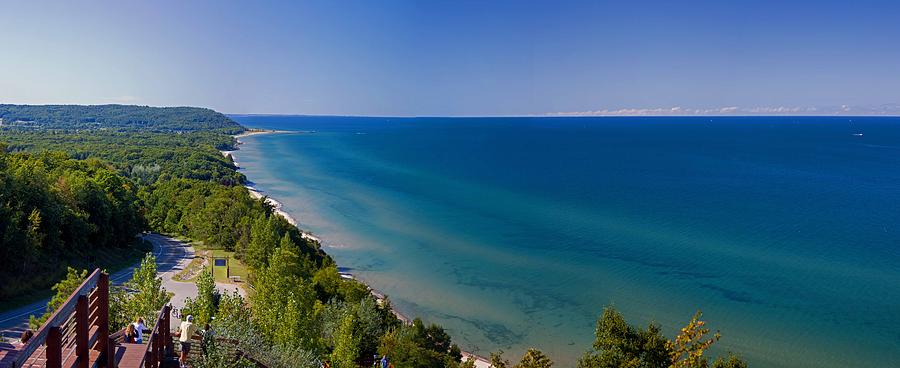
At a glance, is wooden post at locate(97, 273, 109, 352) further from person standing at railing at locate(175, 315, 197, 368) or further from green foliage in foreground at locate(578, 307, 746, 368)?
green foliage in foreground at locate(578, 307, 746, 368)

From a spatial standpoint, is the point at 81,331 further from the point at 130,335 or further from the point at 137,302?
the point at 137,302

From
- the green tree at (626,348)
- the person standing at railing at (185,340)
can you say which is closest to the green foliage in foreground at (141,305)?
the person standing at railing at (185,340)

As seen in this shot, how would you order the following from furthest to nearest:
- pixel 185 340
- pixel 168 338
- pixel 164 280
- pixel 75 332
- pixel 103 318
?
pixel 164 280 < pixel 185 340 < pixel 168 338 < pixel 103 318 < pixel 75 332

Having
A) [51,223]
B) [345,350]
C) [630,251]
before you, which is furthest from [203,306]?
[630,251]

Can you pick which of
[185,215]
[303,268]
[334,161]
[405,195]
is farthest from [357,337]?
[334,161]

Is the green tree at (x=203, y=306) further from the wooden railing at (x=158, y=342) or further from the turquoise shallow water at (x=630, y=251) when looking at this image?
the turquoise shallow water at (x=630, y=251)

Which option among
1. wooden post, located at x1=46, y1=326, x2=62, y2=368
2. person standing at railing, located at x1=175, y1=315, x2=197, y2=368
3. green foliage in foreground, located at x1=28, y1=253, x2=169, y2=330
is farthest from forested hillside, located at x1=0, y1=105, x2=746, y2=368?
wooden post, located at x1=46, y1=326, x2=62, y2=368

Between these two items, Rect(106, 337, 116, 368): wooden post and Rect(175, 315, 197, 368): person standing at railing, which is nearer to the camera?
Rect(106, 337, 116, 368): wooden post

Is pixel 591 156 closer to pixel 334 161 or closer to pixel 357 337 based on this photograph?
pixel 334 161

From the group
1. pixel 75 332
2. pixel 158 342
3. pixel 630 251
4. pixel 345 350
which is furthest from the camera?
pixel 630 251
